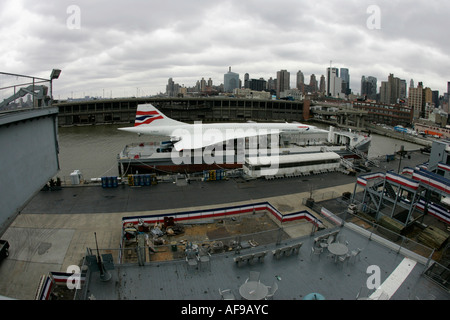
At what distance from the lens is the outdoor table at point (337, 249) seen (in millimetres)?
9344

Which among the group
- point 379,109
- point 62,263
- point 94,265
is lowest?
point 62,263

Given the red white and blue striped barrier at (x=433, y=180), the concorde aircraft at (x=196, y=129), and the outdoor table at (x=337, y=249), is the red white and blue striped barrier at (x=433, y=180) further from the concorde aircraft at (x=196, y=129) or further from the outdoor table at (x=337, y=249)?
the concorde aircraft at (x=196, y=129)

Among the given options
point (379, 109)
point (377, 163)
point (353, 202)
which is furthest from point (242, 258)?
point (379, 109)

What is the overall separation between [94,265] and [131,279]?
121 centimetres

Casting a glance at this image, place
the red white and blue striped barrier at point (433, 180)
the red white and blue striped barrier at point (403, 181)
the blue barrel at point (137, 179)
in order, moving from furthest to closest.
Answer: the blue barrel at point (137, 179) < the red white and blue striped barrier at point (403, 181) < the red white and blue striped barrier at point (433, 180)

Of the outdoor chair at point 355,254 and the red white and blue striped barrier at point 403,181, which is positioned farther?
the red white and blue striped barrier at point 403,181

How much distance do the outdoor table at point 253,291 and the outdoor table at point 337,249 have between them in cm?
333

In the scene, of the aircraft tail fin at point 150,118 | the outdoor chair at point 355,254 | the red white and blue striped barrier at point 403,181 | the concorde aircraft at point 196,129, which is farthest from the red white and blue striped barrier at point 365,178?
the aircraft tail fin at point 150,118

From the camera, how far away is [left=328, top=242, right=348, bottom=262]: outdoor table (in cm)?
934

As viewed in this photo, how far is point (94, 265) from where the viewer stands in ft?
27.3

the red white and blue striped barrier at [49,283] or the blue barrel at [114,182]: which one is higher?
the blue barrel at [114,182]

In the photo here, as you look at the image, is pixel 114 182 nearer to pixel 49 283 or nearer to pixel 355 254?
pixel 49 283
